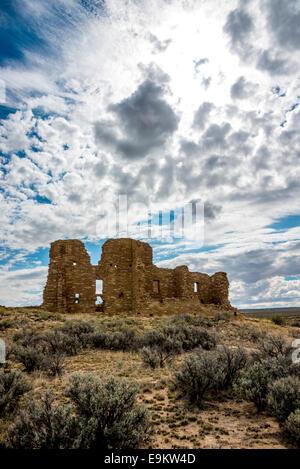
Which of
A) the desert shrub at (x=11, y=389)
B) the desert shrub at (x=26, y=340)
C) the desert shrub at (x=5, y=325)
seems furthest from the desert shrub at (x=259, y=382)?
the desert shrub at (x=5, y=325)

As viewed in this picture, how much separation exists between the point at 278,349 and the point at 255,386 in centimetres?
323

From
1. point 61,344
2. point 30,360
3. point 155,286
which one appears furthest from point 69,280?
point 30,360

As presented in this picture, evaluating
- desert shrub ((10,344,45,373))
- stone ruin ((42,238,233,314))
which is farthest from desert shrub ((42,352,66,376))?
stone ruin ((42,238,233,314))

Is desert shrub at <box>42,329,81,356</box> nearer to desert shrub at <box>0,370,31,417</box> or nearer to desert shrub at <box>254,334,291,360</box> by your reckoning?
desert shrub at <box>0,370,31,417</box>

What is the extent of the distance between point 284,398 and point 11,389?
4.64 meters

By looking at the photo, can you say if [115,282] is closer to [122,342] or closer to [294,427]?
[122,342]

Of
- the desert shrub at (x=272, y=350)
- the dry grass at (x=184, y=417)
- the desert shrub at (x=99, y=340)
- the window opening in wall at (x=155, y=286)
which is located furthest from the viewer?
the window opening in wall at (x=155, y=286)

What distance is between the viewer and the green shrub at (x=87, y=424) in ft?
10.3

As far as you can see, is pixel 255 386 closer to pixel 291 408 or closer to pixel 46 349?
pixel 291 408

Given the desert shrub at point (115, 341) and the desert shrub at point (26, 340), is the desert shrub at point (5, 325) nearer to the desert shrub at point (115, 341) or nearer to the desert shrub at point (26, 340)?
the desert shrub at point (26, 340)

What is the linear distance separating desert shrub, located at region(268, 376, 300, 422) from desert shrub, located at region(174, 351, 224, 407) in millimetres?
1259

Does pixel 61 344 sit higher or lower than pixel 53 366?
higher

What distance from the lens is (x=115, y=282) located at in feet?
83.8

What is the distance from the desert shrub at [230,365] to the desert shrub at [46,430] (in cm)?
338
